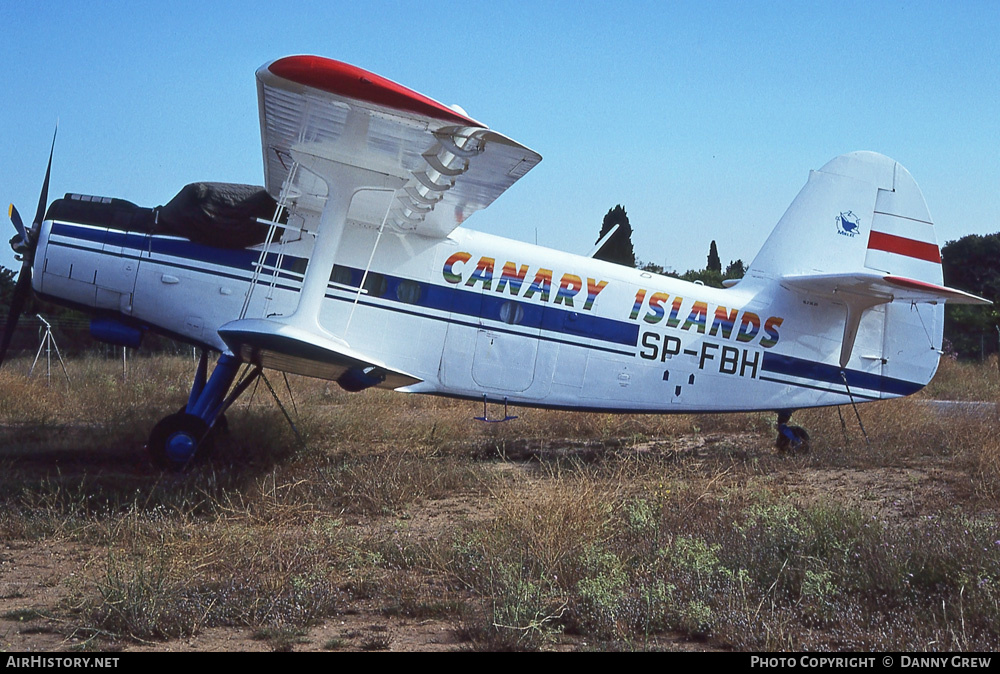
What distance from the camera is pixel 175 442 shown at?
7.50 metres

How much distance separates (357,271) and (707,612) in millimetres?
5456

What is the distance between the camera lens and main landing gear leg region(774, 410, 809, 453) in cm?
944

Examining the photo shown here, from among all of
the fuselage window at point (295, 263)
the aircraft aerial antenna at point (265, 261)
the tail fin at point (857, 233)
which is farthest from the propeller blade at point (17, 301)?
the tail fin at point (857, 233)

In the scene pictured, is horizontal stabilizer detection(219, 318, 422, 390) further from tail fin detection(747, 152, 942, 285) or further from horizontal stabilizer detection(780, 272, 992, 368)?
tail fin detection(747, 152, 942, 285)

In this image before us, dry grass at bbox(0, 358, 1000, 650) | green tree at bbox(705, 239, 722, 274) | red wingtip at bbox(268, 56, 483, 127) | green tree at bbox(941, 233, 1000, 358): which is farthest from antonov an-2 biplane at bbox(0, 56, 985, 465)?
green tree at bbox(705, 239, 722, 274)

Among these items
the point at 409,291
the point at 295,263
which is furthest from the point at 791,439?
the point at 295,263

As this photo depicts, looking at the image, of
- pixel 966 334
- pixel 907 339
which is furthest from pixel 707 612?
pixel 966 334

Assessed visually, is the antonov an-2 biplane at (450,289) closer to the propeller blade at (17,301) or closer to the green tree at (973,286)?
the propeller blade at (17,301)

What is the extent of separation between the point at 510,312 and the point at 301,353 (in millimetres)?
2631

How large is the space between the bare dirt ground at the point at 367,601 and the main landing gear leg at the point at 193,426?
38cm

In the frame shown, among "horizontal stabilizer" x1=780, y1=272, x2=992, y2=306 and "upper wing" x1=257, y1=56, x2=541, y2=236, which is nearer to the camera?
"upper wing" x1=257, y1=56, x2=541, y2=236

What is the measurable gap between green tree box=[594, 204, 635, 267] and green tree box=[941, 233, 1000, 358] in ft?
42.8

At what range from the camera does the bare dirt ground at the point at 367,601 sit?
3.65 m
